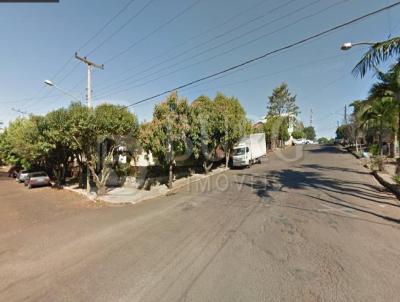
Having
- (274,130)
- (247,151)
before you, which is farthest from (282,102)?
(247,151)

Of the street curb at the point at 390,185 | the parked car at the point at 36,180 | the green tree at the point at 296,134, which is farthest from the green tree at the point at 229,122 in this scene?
the green tree at the point at 296,134

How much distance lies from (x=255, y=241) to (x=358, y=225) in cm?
316

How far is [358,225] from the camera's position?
6582 millimetres

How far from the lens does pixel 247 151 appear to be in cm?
2303

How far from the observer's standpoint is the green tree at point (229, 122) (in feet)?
62.1

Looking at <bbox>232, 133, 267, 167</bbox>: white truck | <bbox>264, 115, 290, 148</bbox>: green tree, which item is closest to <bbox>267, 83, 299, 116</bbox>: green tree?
<bbox>264, 115, 290, 148</bbox>: green tree

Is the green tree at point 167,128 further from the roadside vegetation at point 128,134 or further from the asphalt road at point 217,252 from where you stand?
the asphalt road at point 217,252

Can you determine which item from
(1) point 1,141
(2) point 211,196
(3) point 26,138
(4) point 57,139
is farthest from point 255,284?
(1) point 1,141

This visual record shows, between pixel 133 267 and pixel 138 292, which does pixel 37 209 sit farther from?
pixel 138 292

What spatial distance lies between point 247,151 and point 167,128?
11.0 metres

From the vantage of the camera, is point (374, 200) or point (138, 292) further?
point (374, 200)

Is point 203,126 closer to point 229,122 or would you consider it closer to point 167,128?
point 167,128

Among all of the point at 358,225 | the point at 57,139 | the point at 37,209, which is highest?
the point at 57,139

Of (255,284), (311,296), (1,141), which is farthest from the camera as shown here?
(1,141)
